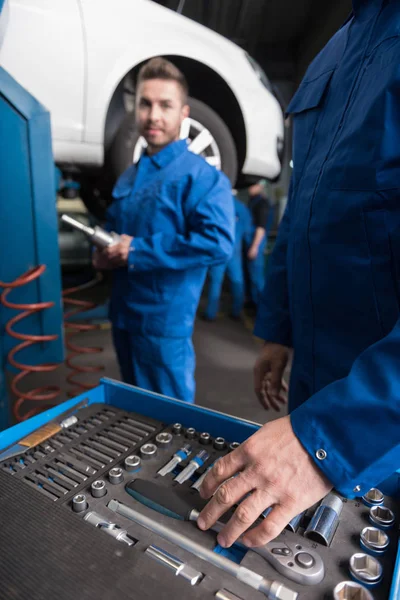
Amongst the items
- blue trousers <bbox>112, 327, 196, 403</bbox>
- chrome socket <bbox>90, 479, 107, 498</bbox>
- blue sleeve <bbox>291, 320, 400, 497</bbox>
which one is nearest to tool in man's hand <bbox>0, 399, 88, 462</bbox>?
chrome socket <bbox>90, 479, 107, 498</bbox>

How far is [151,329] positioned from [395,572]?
978 millimetres

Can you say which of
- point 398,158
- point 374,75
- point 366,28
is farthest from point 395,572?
point 366,28

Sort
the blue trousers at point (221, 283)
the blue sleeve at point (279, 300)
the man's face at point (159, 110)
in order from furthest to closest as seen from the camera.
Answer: the blue trousers at point (221, 283)
the man's face at point (159, 110)
the blue sleeve at point (279, 300)

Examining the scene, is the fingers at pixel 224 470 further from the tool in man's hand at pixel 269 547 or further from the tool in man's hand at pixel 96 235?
the tool in man's hand at pixel 96 235

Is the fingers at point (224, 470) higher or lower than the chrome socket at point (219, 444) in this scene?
higher

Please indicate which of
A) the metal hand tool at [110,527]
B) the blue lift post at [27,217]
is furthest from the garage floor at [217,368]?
the metal hand tool at [110,527]

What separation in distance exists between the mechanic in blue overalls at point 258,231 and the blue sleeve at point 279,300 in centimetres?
244

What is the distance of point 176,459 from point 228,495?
0.42ft

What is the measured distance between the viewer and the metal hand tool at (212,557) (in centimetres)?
31

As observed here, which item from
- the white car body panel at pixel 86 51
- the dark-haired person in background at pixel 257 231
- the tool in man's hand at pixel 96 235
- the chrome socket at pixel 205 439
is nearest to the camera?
the chrome socket at pixel 205 439

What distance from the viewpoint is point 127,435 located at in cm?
53

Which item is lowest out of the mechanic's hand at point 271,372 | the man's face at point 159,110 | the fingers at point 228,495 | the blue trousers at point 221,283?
the blue trousers at point 221,283

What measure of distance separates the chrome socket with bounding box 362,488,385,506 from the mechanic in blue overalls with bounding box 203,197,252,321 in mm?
2580

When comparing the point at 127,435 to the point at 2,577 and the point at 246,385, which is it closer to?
the point at 2,577
